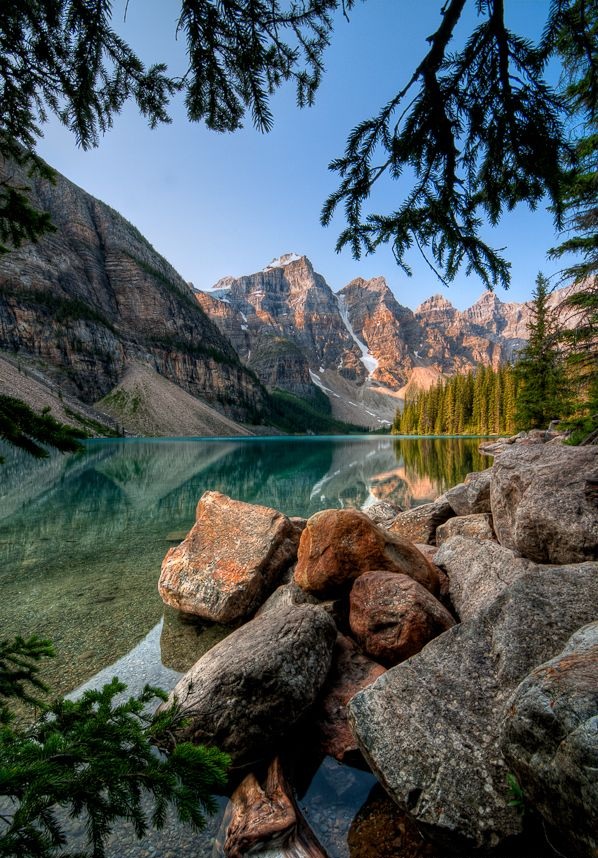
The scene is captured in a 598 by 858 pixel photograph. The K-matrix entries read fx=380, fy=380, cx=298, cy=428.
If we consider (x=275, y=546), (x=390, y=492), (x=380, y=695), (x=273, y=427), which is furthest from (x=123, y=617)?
(x=273, y=427)

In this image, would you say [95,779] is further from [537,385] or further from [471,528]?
[537,385]

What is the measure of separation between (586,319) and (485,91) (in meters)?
10.9

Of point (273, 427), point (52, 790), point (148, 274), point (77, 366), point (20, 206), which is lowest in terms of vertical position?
point (273, 427)

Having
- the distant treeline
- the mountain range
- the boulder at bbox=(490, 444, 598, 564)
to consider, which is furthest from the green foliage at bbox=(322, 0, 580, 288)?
the mountain range

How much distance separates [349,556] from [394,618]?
1.38 metres

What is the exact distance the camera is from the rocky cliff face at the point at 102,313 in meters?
114

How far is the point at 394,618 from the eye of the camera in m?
5.00

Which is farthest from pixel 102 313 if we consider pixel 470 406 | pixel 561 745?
pixel 561 745

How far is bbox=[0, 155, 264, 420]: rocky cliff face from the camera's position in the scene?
114 metres

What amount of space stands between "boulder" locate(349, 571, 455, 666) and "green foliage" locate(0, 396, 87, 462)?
430 centimetres

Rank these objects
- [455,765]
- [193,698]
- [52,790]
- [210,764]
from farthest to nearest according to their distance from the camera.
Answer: [193,698] → [455,765] → [210,764] → [52,790]

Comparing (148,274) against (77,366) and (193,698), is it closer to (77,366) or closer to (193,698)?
(77,366)

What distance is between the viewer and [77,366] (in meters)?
117

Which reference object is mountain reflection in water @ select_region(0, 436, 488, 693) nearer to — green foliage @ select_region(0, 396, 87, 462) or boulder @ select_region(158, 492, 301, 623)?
green foliage @ select_region(0, 396, 87, 462)
